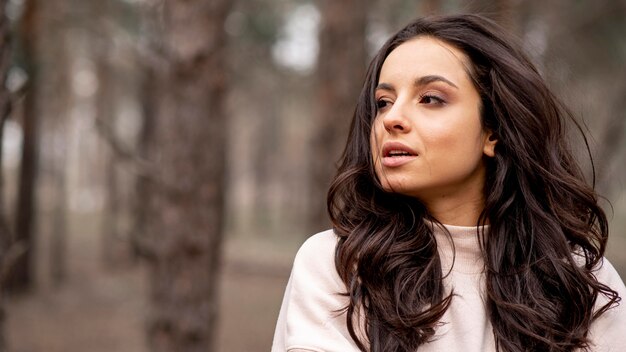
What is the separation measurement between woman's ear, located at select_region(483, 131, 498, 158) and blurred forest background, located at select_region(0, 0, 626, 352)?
1.57ft

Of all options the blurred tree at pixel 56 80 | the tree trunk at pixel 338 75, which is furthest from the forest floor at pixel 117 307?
the tree trunk at pixel 338 75

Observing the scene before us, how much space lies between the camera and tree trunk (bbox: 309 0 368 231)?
26.0 ft

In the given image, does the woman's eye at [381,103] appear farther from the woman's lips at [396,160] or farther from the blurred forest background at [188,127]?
the blurred forest background at [188,127]

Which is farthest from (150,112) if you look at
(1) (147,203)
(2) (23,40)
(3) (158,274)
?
(3) (158,274)

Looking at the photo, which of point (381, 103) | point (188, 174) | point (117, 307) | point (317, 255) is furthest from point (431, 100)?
point (117, 307)

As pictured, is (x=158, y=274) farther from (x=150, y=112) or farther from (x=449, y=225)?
(x=150, y=112)

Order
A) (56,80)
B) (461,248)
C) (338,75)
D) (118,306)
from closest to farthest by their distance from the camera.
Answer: (461,248), (338,75), (118,306), (56,80)

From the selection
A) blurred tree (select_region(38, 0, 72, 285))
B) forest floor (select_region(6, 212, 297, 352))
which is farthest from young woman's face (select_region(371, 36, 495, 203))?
blurred tree (select_region(38, 0, 72, 285))

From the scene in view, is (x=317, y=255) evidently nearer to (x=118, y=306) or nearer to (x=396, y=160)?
(x=396, y=160)

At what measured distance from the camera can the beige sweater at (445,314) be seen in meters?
1.94

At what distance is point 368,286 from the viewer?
2027 millimetres

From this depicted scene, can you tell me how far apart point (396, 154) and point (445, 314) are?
0.45 meters

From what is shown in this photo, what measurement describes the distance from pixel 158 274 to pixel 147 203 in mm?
11440

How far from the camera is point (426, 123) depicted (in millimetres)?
2072
